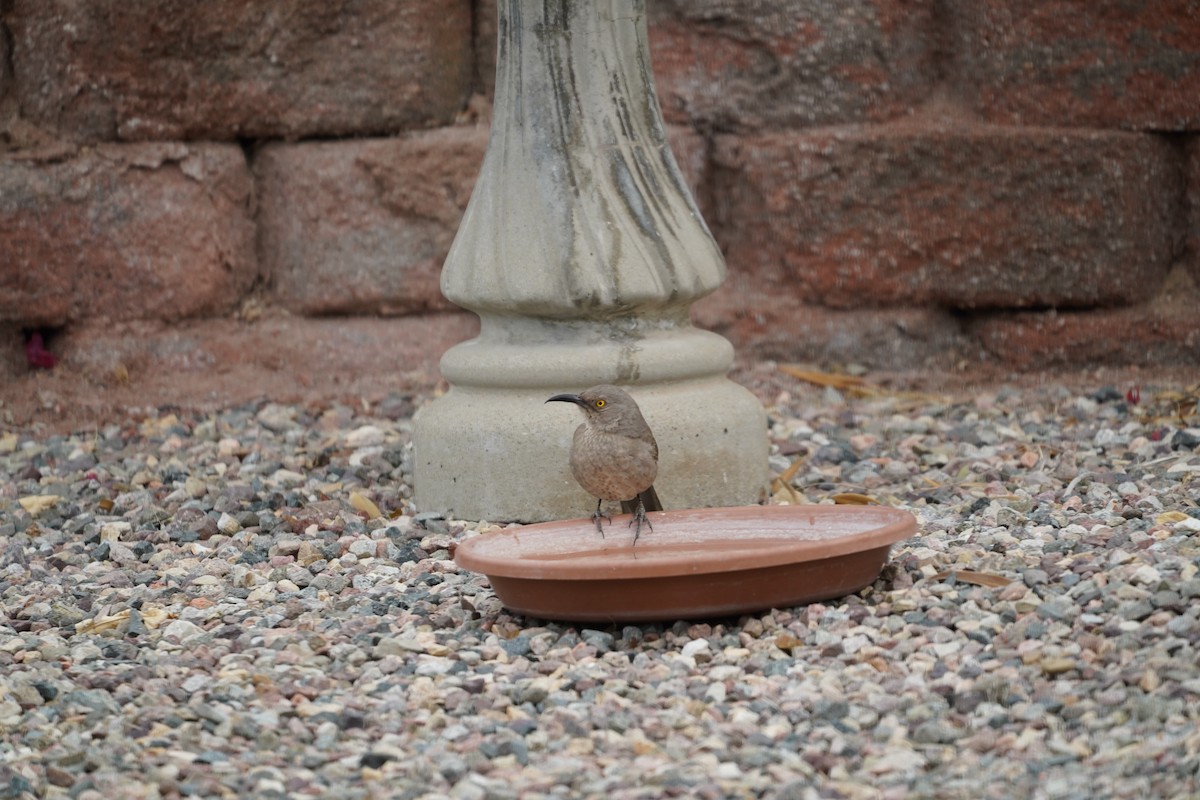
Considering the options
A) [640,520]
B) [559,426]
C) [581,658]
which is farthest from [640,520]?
[581,658]

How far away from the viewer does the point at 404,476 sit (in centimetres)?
459

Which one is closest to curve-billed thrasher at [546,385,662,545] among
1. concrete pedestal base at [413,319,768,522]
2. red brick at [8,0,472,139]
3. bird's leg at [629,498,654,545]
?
bird's leg at [629,498,654,545]

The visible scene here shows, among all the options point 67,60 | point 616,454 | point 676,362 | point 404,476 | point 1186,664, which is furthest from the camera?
point 67,60

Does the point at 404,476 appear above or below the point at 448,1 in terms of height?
below

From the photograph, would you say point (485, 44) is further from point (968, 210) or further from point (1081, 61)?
point (1081, 61)

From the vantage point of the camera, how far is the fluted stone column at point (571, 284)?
4.03 metres

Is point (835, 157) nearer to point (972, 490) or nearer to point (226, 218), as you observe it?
point (972, 490)

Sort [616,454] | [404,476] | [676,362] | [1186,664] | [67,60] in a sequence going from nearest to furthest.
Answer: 1. [1186,664]
2. [616,454]
3. [676,362]
4. [404,476]
5. [67,60]

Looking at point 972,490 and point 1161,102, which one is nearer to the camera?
point 972,490

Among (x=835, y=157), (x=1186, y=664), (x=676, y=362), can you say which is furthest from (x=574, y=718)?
(x=835, y=157)

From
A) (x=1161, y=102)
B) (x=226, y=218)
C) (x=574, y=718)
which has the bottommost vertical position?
(x=574, y=718)

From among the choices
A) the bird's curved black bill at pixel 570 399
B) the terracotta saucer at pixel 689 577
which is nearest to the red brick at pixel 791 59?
the bird's curved black bill at pixel 570 399

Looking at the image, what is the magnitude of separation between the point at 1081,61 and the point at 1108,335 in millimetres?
1006

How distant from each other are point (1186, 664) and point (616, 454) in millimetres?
1361
